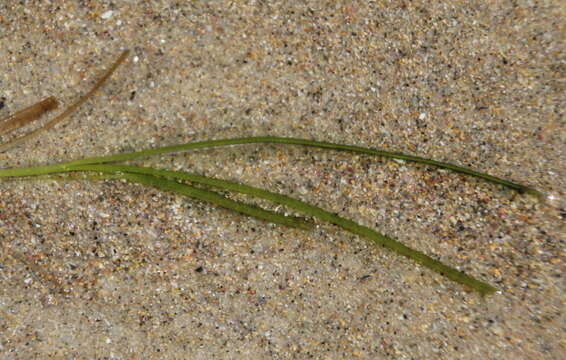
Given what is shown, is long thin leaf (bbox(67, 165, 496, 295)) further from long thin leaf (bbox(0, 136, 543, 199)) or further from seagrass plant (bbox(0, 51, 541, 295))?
long thin leaf (bbox(0, 136, 543, 199))

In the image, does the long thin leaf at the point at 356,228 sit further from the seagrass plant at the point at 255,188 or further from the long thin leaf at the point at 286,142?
the long thin leaf at the point at 286,142

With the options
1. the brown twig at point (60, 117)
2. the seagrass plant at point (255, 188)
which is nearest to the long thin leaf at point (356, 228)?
the seagrass plant at point (255, 188)

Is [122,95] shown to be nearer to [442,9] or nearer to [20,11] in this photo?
[20,11]

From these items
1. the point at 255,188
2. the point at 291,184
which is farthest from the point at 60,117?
the point at 291,184

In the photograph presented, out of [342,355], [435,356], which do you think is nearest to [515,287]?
[435,356]

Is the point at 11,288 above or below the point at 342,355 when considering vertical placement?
above

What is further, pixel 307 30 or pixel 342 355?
pixel 307 30

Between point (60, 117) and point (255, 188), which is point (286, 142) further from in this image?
point (60, 117)

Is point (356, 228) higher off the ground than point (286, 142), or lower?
lower

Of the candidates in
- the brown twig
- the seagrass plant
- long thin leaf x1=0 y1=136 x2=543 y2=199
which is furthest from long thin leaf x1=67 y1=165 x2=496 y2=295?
the brown twig
